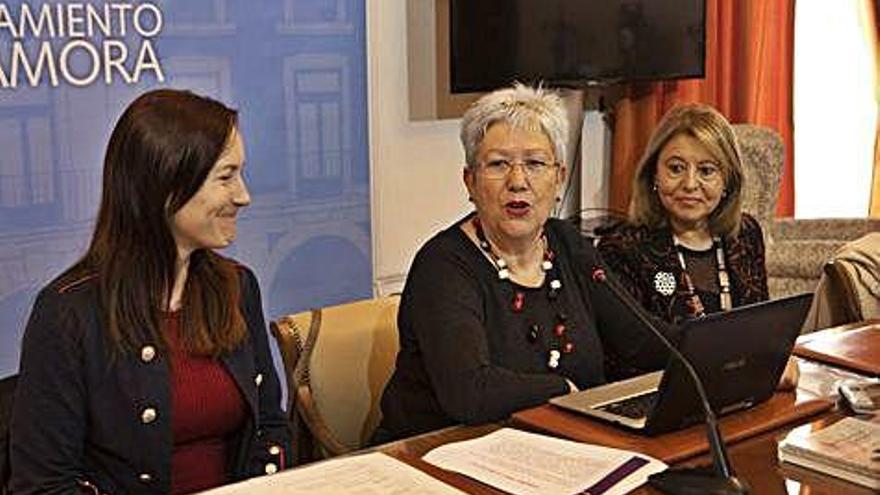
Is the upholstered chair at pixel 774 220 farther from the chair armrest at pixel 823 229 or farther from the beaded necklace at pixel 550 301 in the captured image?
the beaded necklace at pixel 550 301

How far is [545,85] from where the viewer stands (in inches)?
166

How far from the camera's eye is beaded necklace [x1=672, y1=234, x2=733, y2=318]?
2.70 metres

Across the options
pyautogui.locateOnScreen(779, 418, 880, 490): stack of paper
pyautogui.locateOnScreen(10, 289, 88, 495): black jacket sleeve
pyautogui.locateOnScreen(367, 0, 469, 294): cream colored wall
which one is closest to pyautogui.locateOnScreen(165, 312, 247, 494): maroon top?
pyautogui.locateOnScreen(10, 289, 88, 495): black jacket sleeve

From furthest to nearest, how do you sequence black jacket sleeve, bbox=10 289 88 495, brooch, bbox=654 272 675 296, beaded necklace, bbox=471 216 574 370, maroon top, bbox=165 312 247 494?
brooch, bbox=654 272 675 296, beaded necklace, bbox=471 216 574 370, maroon top, bbox=165 312 247 494, black jacket sleeve, bbox=10 289 88 495

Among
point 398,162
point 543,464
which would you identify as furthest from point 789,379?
point 398,162

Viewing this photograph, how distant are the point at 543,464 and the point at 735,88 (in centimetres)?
363

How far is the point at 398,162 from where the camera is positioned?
13.6 feet

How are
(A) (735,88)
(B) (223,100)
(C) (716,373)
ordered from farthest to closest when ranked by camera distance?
(A) (735,88), (B) (223,100), (C) (716,373)

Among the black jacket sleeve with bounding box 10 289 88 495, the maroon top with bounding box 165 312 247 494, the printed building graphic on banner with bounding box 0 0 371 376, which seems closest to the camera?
the black jacket sleeve with bounding box 10 289 88 495

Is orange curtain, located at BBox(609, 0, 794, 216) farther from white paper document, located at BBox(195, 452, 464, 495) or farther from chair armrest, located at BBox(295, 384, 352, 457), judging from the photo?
white paper document, located at BBox(195, 452, 464, 495)

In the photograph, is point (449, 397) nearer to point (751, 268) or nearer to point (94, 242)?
point (94, 242)

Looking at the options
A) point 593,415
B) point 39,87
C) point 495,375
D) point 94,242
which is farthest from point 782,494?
point 39,87

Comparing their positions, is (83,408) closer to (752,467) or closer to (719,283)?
(752,467)

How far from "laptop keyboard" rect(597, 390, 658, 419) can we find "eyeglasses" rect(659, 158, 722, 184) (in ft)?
2.98
